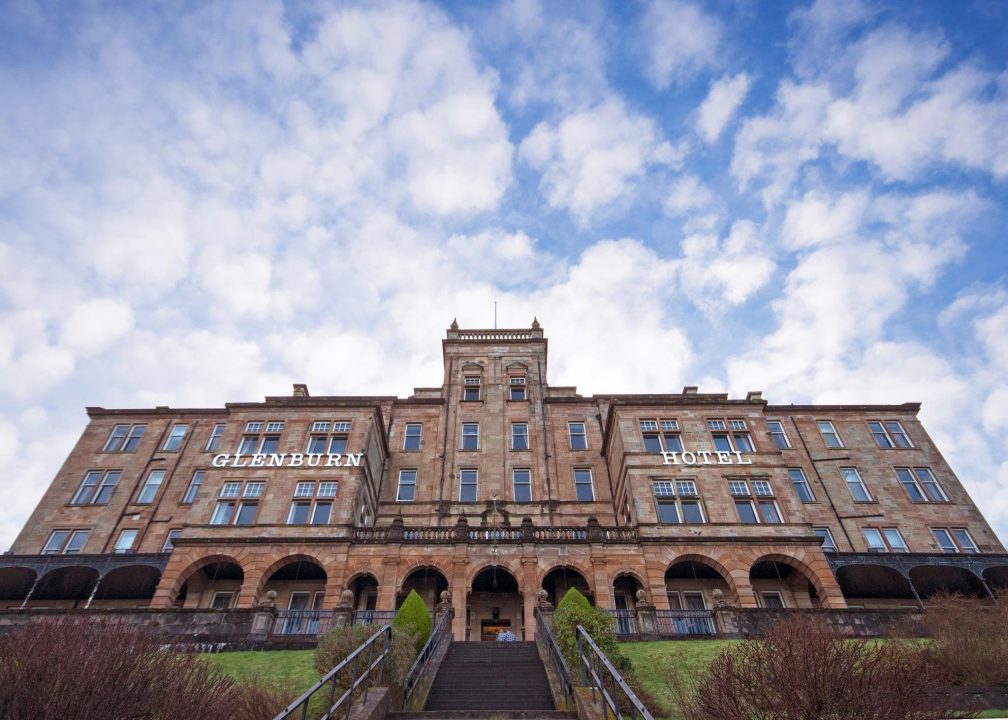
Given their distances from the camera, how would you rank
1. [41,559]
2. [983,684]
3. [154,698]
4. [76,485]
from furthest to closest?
[76,485] → [41,559] → [983,684] → [154,698]

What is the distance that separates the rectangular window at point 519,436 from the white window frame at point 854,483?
1954 cm

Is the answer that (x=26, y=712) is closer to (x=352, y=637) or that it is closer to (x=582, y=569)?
(x=352, y=637)

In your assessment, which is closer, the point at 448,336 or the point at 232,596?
the point at 232,596

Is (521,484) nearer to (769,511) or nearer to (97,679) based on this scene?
(769,511)

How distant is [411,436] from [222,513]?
12074 mm

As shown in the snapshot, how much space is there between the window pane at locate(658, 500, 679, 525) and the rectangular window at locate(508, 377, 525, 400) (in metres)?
13.1

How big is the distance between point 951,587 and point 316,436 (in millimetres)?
35134

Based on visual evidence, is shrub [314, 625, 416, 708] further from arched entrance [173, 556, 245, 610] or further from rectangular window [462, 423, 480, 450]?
rectangular window [462, 423, 480, 450]

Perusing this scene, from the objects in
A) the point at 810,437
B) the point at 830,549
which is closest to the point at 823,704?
the point at 830,549

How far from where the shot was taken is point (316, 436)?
3192cm

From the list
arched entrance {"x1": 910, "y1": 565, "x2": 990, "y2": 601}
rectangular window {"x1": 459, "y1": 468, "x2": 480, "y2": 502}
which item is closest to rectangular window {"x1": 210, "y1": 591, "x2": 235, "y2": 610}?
rectangular window {"x1": 459, "y1": 468, "x2": 480, "y2": 502}

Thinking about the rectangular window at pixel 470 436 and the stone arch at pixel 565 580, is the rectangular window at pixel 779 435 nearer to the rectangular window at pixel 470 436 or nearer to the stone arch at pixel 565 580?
the stone arch at pixel 565 580

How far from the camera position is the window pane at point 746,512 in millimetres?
27766

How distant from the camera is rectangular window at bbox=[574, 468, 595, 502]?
33.3 metres
